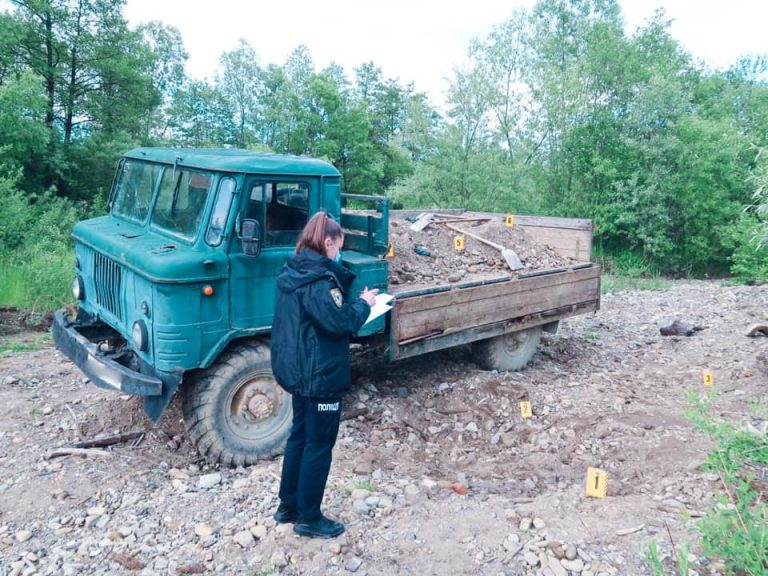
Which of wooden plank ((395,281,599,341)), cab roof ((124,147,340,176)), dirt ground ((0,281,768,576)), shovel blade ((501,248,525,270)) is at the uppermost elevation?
cab roof ((124,147,340,176))

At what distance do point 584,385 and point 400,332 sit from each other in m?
2.51

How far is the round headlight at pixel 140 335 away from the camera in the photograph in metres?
4.62

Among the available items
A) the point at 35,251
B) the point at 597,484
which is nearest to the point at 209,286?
the point at 597,484

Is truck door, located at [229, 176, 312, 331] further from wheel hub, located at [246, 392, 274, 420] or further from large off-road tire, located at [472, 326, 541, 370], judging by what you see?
large off-road tire, located at [472, 326, 541, 370]

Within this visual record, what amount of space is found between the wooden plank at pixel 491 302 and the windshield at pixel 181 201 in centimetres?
184

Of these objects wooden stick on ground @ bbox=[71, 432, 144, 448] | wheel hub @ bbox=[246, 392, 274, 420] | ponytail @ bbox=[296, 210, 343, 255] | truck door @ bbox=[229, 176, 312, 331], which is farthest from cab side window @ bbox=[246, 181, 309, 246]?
wooden stick on ground @ bbox=[71, 432, 144, 448]

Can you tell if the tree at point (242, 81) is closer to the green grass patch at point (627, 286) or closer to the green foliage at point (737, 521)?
the green grass patch at point (627, 286)

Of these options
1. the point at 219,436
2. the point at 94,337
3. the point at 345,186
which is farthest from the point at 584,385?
the point at 345,186

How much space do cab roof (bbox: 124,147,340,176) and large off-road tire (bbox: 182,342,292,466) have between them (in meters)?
1.37

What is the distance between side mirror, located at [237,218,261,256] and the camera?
4.45 meters

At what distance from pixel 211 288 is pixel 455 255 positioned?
3.15m

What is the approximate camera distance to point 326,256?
3467mm

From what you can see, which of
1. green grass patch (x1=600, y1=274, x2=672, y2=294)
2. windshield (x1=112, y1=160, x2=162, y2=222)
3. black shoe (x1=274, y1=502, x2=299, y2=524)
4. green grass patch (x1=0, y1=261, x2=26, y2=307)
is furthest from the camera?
green grass patch (x1=600, y1=274, x2=672, y2=294)

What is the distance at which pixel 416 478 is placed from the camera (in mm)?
4762
